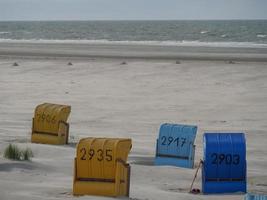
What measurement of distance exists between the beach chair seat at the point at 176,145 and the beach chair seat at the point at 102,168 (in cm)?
240

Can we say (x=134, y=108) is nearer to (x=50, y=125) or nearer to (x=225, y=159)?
(x=50, y=125)

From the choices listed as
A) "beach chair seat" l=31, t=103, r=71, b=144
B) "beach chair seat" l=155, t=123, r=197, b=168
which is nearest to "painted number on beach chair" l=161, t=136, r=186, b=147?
"beach chair seat" l=155, t=123, r=197, b=168

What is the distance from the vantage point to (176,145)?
1249cm

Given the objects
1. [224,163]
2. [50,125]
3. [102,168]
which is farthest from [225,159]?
[50,125]

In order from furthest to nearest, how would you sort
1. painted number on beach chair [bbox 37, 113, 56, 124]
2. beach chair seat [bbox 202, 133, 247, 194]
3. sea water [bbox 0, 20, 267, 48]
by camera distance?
1. sea water [bbox 0, 20, 267, 48]
2. painted number on beach chair [bbox 37, 113, 56, 124]
3. beach chair seat [bbox 202, 133, 247, 194]

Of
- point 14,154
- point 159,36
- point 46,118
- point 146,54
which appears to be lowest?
point 14,154

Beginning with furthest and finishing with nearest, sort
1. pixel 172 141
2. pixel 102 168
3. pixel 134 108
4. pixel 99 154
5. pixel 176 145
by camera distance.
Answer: pixel 134 108 < pixel 176 145 < pixel 172 141 < pixel 102 168 < pixel 99 154

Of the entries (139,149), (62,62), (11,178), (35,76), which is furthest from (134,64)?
(11,178)

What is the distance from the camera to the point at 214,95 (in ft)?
78.3

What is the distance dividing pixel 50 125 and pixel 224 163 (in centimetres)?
480

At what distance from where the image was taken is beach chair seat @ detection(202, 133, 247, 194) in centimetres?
1062

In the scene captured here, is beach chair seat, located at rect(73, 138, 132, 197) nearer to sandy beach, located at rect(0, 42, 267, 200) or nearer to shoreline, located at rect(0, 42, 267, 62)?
sandy beach, located at rect(0, 42, 267, 200)

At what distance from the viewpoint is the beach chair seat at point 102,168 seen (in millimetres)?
9734

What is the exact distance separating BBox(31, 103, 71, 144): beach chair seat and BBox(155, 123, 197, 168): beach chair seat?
8.23ft
